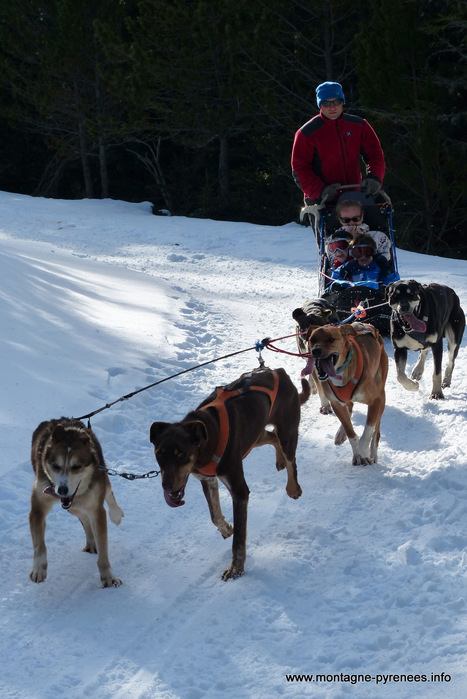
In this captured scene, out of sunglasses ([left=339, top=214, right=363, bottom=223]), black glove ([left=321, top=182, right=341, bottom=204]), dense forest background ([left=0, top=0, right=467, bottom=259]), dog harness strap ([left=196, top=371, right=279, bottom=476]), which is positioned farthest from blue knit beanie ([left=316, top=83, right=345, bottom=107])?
dense forest background ([left=0, top=0, right=467, bottom=259])

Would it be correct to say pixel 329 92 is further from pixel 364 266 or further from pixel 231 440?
pixel 231 440

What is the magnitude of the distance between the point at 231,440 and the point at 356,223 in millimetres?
4394

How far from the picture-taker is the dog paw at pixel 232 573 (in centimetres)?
398

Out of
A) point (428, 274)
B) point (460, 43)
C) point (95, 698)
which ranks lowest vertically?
point (95, 698)

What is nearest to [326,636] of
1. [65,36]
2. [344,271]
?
[344,271]

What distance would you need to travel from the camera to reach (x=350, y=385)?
17.0 feet

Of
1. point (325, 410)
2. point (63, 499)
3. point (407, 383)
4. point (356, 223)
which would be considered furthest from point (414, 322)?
point (63, 499)

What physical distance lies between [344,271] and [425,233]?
10365 mm

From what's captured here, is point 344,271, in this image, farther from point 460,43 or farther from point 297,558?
point 460,43

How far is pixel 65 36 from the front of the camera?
832 inches

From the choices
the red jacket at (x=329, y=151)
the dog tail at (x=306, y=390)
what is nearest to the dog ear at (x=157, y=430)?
the dog tail at (x=306, y=390)

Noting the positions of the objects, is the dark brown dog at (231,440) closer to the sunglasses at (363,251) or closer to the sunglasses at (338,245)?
the sunglasses at (363,251)

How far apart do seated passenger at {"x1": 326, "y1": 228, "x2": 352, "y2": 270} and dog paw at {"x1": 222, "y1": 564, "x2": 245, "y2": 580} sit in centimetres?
441

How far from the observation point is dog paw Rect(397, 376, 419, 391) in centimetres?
638
